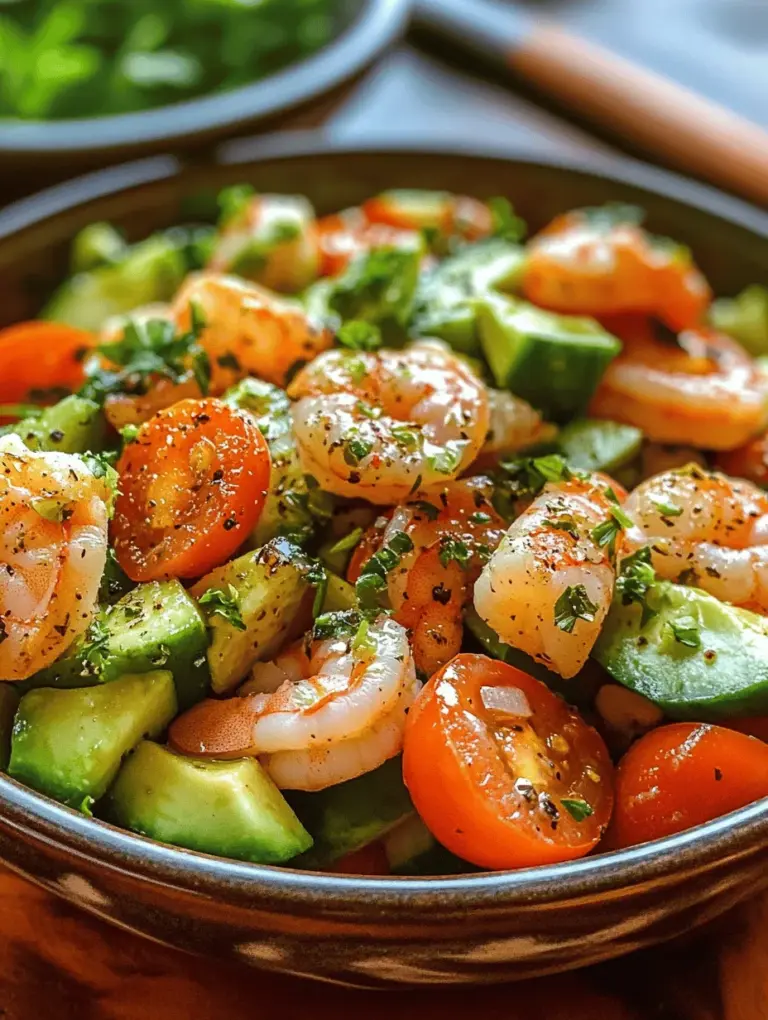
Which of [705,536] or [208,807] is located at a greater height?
[705,536]

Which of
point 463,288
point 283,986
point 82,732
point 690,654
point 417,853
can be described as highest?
point 463,288

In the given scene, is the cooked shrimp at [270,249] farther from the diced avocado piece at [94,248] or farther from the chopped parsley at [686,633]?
the chopped parsley at [686,633]

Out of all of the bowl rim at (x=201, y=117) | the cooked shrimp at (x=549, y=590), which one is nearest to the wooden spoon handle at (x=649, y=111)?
the bowl rim at (x=201, y=117)

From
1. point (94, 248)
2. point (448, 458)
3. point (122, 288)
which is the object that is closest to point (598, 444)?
point (448, 458)

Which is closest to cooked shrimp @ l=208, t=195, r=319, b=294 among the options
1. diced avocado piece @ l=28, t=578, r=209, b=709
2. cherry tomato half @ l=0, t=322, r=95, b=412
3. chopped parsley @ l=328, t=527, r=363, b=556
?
cherry tomato half @ l=0, t=322, r=95, b=412

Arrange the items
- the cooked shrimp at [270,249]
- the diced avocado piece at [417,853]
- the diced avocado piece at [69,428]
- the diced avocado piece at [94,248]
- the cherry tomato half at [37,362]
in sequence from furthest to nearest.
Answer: the diced avocado piece at [94,248] < the cooked shrimp at [270,249] < the cherry tomato half at [37,362] < the diced avocado piece at [69,428] < the diced avocado piece at [417,853]

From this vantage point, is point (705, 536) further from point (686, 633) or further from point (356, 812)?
point (356, 812)

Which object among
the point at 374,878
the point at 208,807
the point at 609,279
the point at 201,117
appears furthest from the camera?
the point at 201,117
